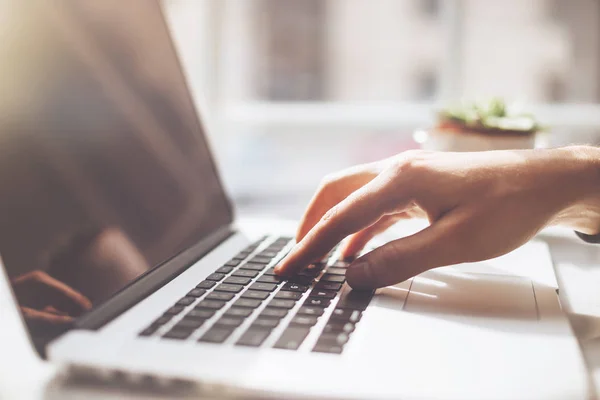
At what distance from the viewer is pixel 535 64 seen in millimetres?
6801

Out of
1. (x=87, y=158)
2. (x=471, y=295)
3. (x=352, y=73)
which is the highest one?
(x=87, y=158)

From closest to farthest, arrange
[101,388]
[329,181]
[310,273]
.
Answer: [101,388], [310,273], [329,181]

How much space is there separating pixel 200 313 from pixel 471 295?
23cm

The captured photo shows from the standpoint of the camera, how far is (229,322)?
0.39 metres

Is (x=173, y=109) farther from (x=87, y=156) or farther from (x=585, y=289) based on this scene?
(x=585, y=289)

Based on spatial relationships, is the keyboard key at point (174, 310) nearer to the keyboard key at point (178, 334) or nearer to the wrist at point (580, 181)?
the keyboard key at point (178, 334)

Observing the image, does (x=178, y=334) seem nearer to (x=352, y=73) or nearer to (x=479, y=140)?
(x=479, y=140)

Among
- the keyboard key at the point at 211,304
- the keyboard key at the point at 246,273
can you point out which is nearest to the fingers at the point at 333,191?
the keyboard key at the point at 246,273

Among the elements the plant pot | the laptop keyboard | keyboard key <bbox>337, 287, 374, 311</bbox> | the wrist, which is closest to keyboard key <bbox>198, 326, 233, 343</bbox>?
the laptop keyboard

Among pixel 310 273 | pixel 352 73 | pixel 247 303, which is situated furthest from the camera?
pixel 352 73

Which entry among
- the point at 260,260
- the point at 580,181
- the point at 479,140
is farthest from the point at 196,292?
the point at 479,140

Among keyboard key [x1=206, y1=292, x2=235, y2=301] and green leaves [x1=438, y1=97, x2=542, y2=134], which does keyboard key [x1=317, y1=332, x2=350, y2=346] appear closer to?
keyboard key [x1=206, y1=292, x2=235, y2=301]

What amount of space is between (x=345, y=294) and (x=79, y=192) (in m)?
0.25

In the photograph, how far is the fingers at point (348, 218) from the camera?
0.48 meters
